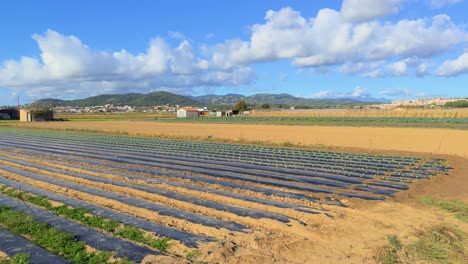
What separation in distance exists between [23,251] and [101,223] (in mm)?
1500

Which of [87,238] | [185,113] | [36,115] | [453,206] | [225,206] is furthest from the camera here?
[185,113]

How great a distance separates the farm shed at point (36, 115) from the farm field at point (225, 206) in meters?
55.8

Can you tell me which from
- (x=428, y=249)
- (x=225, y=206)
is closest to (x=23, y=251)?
(x=225, y=206)

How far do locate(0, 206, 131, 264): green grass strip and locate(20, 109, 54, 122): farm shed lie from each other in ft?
212

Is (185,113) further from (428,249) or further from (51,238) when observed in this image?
(428,249)

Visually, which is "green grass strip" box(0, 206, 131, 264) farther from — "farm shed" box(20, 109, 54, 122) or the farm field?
"farm shed" box(20, 109, 54, 122)

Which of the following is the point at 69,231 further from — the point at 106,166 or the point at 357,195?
the point at 106,166

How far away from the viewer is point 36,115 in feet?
214

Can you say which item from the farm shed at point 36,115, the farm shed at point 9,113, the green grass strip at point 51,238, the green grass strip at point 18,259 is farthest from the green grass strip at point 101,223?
the farm shed at point 9,113

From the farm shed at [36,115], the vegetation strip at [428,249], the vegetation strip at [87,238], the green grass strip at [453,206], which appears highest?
the farm shed at [36,115]

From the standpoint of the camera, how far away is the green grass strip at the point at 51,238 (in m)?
5.51

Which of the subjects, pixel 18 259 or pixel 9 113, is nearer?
pixel 18 259

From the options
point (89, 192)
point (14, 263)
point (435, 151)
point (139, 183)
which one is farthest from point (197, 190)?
point (435, 151)

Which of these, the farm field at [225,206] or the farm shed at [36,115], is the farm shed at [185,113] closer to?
the farm shed at [36,115]
